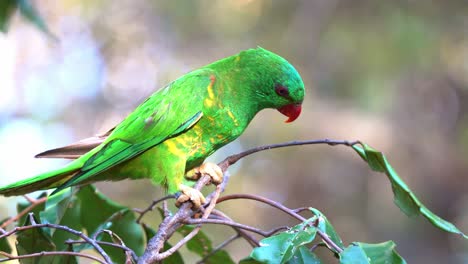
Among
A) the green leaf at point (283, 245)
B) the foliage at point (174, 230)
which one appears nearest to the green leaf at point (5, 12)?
the foliage at point (174, 230)

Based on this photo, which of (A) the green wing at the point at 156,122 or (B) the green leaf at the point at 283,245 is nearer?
(B) the green leaf at the point at 283,245

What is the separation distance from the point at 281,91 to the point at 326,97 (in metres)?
4.92

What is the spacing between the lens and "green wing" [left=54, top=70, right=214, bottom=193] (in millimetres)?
1866

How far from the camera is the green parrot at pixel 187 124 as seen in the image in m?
1.87

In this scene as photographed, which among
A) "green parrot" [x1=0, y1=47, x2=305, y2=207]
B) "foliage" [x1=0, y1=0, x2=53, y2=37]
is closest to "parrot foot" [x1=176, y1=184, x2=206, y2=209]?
"green parrot" [x1=0, y1=47, x2=305, y2=207]

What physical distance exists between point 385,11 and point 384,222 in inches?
104

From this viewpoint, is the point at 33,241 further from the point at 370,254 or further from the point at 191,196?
the point at 370,254

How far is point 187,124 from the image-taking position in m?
1.93

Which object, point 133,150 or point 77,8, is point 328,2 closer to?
point 77,8

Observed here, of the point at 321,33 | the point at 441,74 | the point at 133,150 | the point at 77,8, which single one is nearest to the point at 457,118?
the point at 441,74

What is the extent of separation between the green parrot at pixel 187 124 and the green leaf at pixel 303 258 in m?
0.61

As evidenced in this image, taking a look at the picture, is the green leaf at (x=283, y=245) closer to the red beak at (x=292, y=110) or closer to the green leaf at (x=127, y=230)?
the green leaf at (x=127, y=230)

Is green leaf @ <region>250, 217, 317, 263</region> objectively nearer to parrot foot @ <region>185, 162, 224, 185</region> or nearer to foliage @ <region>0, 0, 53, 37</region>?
parrot foot @ <region>185, 162, 224, 185</region>

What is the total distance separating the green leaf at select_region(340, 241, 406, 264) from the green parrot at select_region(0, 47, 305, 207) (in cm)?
78
